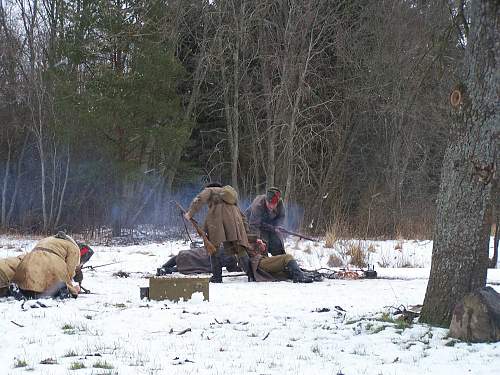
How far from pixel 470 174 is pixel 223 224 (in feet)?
17.7

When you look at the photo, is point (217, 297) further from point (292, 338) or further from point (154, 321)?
point (292, 338)

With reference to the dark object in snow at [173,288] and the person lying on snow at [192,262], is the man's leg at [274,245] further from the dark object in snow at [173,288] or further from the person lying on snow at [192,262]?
the dark object in snow at [173,288]

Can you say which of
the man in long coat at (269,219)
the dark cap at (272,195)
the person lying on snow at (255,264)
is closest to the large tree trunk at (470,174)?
the person lying on snow at (255,264)

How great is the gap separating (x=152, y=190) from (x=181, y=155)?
92.8 inches

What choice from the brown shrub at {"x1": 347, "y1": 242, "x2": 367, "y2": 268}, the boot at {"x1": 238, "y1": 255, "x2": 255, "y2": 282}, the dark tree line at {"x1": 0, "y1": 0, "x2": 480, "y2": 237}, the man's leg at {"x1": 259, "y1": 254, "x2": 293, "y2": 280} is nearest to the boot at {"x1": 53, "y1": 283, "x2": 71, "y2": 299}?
the boot at {"x1": 238, "y1": 255, "x2": 255, "y2": 282}

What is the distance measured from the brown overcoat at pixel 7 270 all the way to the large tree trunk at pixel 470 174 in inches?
196

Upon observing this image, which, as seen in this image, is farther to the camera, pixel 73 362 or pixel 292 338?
pixel 292 338

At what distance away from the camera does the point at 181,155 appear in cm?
2345

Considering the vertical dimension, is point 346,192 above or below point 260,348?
above

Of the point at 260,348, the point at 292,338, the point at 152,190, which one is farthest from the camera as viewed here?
the point at 152,190

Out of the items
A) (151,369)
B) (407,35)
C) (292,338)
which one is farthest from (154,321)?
(407,35)

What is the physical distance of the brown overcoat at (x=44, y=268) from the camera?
8047 millimetres

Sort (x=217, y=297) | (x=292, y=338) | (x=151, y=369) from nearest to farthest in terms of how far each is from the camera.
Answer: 1. (x=151, y=369)
2. (x=292, y=338)
3. (x=217, y=297)

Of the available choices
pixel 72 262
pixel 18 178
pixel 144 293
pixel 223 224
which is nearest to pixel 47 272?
pixel 72 262
